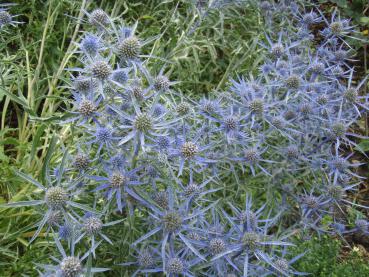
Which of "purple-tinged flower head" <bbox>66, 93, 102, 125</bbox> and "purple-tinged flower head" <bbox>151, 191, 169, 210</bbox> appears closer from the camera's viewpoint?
"purple-tinged flower head" <bbox>66, 93, 102, 125</bbox>

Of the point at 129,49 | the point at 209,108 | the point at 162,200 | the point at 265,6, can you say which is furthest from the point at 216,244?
the point at 265,6

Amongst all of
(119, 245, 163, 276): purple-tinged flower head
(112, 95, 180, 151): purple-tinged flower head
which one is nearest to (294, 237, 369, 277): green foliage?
(119, 245, 163, 276): purple-tinged flower head

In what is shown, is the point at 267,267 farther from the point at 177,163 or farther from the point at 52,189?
the point at 52,189

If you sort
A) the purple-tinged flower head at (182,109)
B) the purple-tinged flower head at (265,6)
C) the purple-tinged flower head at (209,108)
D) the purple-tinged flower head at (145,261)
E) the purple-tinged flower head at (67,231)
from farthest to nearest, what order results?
the purple-tinged flower head at (265,6)
the purple-tinged flower head at (209,108)
the purple-tinged flower head at (182,109)
the purple-tinged flower head at (145,261)
the purple-tinged flower head at (67,231)

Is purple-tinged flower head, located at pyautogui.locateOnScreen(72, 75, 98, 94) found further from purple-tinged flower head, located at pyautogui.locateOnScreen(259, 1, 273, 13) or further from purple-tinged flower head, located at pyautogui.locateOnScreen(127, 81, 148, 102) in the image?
purple-tinged flower head, located at pyautogui.locateOnScreen(259, 1, 273, 13)

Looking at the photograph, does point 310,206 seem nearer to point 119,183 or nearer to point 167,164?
point 167,164

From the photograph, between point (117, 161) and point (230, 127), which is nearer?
point (117, 161)

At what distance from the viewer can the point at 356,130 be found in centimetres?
379

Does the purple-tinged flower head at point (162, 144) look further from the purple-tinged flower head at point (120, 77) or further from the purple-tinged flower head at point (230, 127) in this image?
the purple-tinged flower head at point (230, 127)

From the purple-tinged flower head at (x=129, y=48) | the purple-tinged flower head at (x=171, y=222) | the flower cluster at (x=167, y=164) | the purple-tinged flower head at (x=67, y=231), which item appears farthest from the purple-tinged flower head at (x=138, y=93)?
the purple-tinged flower head at (x=67, y=231)

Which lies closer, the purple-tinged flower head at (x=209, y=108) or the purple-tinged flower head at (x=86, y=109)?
the purple-tinged flower head at (x=86, y=109)

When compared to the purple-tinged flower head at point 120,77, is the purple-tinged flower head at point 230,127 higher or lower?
lower

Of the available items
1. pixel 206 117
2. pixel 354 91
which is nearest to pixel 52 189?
pixel 206 117

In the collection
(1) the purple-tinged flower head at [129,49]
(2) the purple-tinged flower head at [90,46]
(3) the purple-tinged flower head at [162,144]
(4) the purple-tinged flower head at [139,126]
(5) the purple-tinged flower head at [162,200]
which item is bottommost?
(5) the purple-tinged flower head at [162,200]
